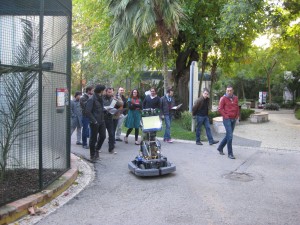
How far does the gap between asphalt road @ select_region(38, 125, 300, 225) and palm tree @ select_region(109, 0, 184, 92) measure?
244 inches

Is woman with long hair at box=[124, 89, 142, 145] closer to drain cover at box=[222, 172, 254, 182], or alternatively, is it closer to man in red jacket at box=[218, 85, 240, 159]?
man in red jacket at box=[218, 85, 240, 159]

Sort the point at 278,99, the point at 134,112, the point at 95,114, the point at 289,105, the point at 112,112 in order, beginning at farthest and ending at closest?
the point at 278,99
the point at 289,105
the point at 134,112
the point at 112,112
the point at 95,114

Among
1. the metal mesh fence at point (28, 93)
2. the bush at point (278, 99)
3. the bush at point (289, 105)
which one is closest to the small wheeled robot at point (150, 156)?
the metal mesh fence at point (28, 93)

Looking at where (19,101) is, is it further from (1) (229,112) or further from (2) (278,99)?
(2) (278,99)

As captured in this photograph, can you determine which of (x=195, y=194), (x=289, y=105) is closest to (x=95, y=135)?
(x=195, y=194)

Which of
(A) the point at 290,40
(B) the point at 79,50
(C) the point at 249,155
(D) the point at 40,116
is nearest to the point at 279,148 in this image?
(C) the point at 249,155

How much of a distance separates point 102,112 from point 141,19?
242 inches

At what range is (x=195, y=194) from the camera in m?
5.87

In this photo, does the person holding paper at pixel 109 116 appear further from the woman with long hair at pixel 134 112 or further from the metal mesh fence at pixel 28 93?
the metal mesh fence at pixel 28 93

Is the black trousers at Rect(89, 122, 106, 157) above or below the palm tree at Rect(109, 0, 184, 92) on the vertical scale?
below

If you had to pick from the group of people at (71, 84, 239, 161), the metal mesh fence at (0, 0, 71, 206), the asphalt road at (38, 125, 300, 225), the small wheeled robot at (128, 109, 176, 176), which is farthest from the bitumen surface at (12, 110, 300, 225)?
the metal mesh fence at (0, 0, 71, 206)

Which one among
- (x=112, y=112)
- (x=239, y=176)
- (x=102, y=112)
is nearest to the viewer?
(x=239, y=176)

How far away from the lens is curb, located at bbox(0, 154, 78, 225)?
14.9ft

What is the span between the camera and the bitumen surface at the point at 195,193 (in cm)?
482
